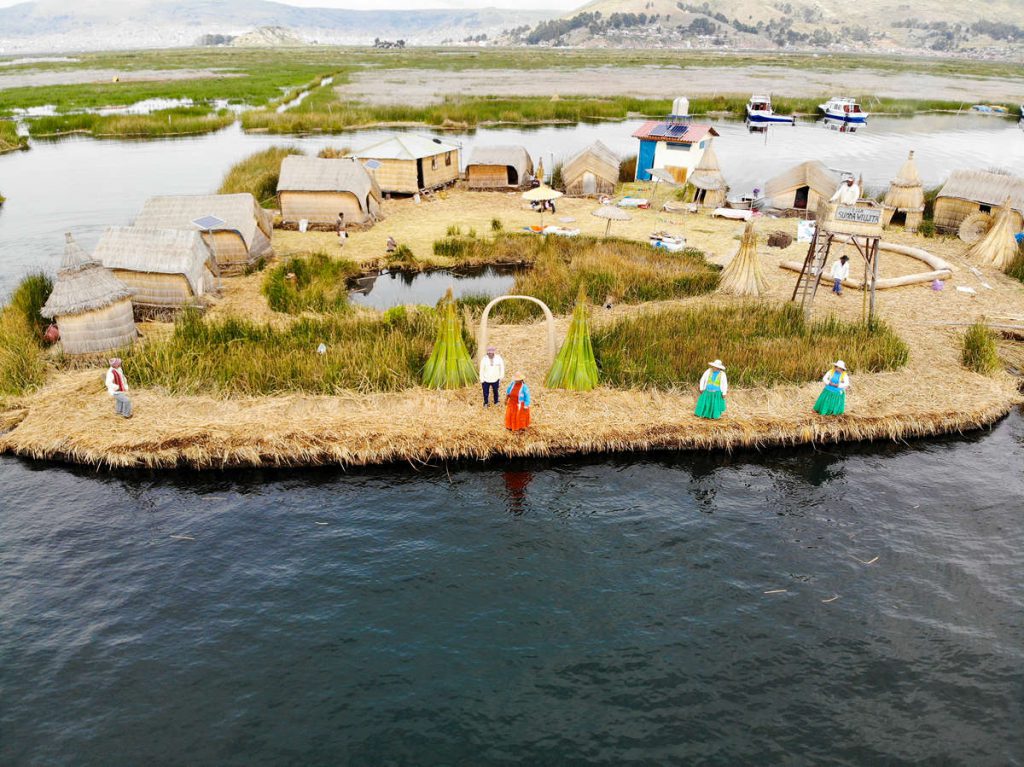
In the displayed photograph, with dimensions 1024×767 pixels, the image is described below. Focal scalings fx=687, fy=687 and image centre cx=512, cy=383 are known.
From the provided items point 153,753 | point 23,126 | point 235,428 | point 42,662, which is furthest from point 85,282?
point 23,126

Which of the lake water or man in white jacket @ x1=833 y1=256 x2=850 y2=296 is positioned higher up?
the lake water

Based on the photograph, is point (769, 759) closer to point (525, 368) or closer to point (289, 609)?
point (289, 609)

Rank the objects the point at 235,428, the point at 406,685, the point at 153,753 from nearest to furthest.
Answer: the point at 153,753 → the point at 406,685 → the point at 235,428

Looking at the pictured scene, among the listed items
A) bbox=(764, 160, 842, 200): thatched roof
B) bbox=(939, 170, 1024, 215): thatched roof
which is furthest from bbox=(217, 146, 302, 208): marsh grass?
bbox=(939, 170, 1024, 215): thatched roof

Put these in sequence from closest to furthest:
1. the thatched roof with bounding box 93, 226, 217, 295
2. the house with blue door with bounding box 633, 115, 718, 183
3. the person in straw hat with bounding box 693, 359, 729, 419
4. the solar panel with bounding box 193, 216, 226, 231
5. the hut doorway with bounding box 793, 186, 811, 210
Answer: the person in straw hat with bounding box 693, 359, 729, 419 < the thatched roof with bounding box 93, 226, 217, 295 < the solar panel with bounding box 193, 216, 226, 231 < the hut doorway with bounding box 793, 186, 811, 210 < the house with blue door with bounding box 633, 115, 718, 183

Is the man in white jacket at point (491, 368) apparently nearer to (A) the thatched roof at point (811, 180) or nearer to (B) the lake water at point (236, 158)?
(B) the lake water at point (236, 158)

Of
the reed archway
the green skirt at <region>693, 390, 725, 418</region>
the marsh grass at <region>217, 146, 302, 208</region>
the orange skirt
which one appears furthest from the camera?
the marsh grass at <region>217, 146, 302, 208</region>

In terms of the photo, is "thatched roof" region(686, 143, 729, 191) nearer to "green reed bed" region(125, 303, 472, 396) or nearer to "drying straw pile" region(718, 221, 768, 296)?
"drying straw pile" region(718, 221, 768, 296)
